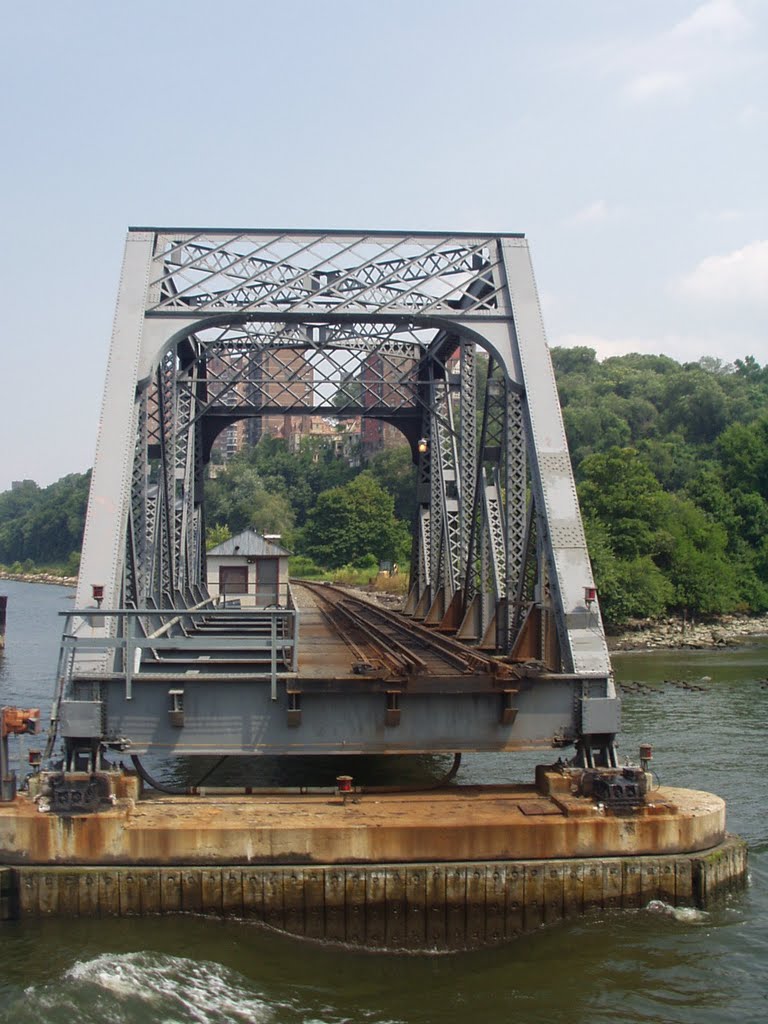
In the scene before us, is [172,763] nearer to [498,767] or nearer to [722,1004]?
[498,767]

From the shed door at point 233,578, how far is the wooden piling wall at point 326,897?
21.0m

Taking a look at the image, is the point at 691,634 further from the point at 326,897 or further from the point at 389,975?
the point at 389,975

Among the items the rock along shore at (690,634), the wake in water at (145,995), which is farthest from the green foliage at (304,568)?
the wake in water at (145,995)

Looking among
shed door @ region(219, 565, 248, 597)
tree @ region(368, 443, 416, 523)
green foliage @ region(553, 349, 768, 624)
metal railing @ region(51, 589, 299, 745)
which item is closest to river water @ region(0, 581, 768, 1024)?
metal railing @ region(51, 589, 299, 745)

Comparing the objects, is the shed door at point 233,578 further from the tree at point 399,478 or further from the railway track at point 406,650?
the tree at point 399,478

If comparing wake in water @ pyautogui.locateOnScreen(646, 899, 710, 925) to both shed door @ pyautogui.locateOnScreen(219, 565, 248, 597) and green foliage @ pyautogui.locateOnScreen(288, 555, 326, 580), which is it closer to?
shed door @ pyautogui.locateOnScreen(219, 565, 248, 597)

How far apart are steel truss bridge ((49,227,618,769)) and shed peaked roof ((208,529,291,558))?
31.4 ft

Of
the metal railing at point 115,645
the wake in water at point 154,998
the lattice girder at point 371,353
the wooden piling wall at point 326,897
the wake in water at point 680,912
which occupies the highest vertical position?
the lattice girder at point 371,353

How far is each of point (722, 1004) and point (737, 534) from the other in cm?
5740

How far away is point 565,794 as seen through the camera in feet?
36.0

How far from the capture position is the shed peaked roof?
3158 cm

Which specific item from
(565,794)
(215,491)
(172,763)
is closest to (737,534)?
(172,763)

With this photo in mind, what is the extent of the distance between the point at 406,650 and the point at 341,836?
5.52m

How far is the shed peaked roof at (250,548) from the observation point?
1243 inches
